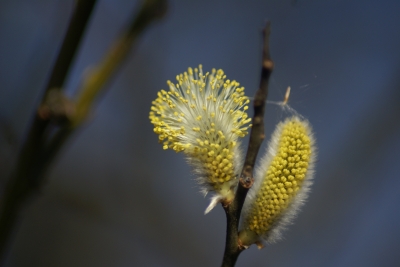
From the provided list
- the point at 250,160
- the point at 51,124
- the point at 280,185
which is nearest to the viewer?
the point at 51,124

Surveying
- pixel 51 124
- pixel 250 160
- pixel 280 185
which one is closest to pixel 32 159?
pixel 51 124

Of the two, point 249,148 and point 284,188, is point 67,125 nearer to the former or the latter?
point 249,148

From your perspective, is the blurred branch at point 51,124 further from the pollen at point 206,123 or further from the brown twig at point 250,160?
the pollen at point 206,123

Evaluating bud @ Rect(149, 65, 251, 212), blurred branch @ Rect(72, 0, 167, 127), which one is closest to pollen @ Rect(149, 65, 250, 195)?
bud @ Rect(149, 65, 251, 212)

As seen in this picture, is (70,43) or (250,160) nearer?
(70,43)

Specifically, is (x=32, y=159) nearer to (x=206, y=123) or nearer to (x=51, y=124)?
(x=51, y=124)

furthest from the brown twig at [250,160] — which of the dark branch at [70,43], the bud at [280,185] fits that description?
the dark branch at [70,43]

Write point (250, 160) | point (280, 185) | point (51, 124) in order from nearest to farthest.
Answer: point (51, 124) < point (250, 160) < point (280, 185)

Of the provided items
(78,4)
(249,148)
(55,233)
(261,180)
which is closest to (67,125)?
(78,4)
